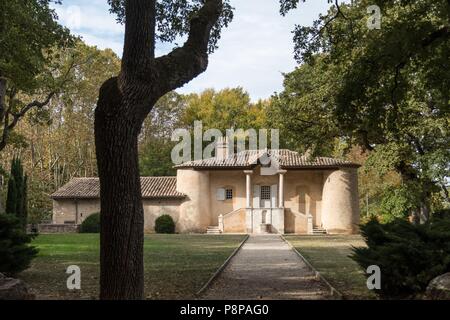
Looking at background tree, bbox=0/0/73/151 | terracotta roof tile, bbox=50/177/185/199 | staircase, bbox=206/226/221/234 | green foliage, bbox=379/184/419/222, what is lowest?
staircase, bbox=206/226/221/234

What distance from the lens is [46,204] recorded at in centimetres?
4503

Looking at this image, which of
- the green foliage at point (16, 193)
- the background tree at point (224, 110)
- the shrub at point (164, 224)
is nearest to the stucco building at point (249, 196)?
the shrub at point (164, 224)

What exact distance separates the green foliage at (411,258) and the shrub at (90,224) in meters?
30.9

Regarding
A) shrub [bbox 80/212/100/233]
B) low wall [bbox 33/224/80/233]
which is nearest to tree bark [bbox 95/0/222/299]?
shrub [bbox 80/212/100/233]

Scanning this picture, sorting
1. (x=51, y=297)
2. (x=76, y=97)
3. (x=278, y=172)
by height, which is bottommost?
(x=51, y=297)

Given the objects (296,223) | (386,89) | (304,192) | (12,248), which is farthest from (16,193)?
(386,89)

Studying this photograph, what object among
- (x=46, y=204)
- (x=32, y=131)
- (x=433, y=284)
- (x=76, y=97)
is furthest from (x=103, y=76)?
(x=433, y=284)

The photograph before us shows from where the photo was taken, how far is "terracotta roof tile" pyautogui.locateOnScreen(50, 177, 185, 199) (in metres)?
40.2

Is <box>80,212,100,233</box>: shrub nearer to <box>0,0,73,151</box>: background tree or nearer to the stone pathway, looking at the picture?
<box>0,0,73,151</box>: background tree

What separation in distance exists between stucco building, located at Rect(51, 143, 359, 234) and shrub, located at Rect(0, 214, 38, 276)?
28122mm

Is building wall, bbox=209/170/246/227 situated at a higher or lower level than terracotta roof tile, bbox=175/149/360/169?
lower

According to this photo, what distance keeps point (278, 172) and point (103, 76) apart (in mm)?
18126
